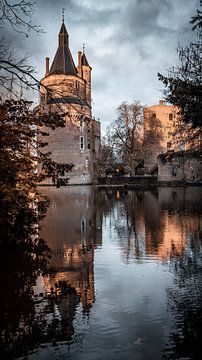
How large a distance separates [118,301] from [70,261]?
3123 millimetres

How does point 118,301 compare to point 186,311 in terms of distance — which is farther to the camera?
point 118,301

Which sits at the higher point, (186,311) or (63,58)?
(63,58)

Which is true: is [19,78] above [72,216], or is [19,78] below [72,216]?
above

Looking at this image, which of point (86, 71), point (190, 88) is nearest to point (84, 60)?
point (86, 71)

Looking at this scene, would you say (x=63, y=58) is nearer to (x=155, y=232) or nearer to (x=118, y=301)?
(x=155, y=232)

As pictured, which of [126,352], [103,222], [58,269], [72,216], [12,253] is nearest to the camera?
[126,352]

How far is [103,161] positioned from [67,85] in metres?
66.4

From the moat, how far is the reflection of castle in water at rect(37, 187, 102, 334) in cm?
2

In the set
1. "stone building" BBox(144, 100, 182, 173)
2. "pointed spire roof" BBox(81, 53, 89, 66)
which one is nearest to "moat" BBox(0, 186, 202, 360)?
"stone building" BBox(144, 100, 182, 173)

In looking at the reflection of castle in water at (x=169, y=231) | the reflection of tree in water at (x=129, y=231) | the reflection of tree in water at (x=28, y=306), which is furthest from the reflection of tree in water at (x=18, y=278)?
the reflection of castle in water at (x=169, y=231)

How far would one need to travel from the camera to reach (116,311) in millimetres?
5723

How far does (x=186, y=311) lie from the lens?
18.4 ft

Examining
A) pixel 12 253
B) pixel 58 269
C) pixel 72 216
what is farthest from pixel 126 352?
pixel 72 216

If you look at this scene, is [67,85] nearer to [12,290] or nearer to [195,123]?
[12,290]
